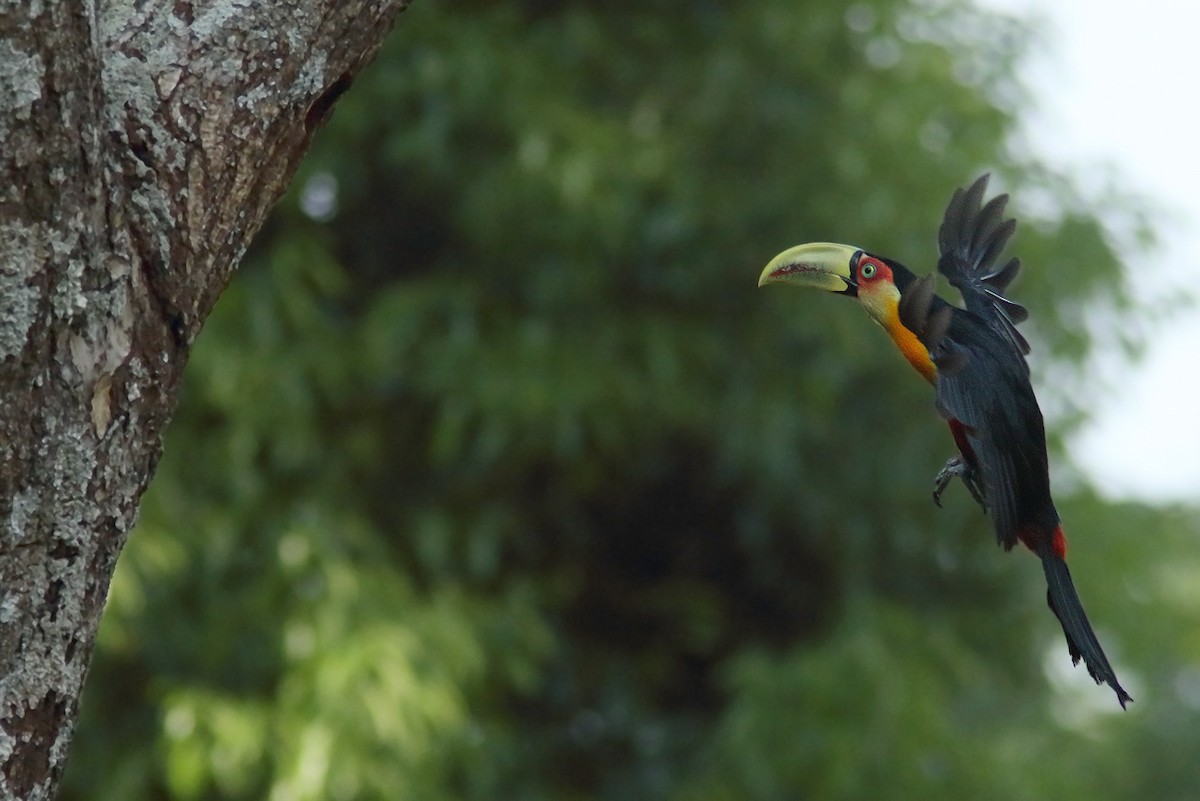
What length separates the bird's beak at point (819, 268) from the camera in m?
1.67

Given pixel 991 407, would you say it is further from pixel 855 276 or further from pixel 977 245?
pixel 977 245

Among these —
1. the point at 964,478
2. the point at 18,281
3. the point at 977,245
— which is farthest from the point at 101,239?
the point at 977,245

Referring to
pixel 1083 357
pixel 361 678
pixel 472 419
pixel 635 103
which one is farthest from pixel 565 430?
pixel 1083 357

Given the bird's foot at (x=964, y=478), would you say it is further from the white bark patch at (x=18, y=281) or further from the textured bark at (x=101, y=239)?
the white bark patch at (x=18, y=281)

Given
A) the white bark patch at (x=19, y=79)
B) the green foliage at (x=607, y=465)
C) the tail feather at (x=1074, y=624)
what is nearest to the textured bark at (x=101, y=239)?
the white bark patch at (x=19, y=79)

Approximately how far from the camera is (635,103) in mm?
4848

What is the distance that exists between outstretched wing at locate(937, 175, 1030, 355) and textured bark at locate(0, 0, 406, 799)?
78 centimetres

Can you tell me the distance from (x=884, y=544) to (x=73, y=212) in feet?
13.2

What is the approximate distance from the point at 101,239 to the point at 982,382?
87 centimetres

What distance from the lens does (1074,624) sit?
1435 millimetres

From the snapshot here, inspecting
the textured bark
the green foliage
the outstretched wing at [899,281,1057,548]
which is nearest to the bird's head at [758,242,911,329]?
the outstretched wing at [899,281,1057,548]

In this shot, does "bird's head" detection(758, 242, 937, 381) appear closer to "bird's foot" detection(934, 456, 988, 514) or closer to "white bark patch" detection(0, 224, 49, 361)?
"bird's foot" detection(934, 456, 988, 514)

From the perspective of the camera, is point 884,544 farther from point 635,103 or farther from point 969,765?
point 635,103

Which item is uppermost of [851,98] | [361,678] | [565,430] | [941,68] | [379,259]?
[941,68]
